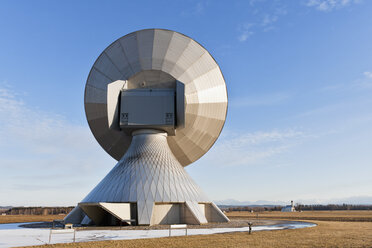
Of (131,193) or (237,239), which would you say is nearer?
(237,239)

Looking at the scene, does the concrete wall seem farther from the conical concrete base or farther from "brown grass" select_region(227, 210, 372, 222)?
"brown grass" select_region(227, 210, 372, 222)

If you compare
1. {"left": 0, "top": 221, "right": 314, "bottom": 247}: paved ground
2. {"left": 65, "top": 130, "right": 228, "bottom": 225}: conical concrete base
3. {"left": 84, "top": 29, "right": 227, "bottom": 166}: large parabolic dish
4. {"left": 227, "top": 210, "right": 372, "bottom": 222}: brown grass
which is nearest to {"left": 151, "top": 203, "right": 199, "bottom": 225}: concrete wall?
{"left": 65, "top": 130, "right": 228, "bottom": 225}: conical concrete base

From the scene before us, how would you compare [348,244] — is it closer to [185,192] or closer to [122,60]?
[185,192]

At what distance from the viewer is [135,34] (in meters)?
31.9

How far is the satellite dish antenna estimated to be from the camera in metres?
27.9

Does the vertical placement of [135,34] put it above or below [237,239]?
above

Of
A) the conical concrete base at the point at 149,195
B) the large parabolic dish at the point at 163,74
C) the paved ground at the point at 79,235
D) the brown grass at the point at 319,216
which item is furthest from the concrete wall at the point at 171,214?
the brown grass at the point at 319,216

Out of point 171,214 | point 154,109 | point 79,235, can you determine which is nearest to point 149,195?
point 171,214

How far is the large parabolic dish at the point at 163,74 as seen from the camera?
31281 mm

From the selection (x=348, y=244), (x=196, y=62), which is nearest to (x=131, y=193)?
(x=196, y=62)

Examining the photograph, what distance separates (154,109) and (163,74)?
11.4 feet

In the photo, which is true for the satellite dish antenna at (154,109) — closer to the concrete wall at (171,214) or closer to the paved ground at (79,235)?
the concrete wall at (171,214)

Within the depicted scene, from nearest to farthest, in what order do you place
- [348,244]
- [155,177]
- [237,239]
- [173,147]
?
1. [348,244]
2. [237,239]
3. [155,177]
4. [173,147]

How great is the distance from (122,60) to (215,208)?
54.4 ft
